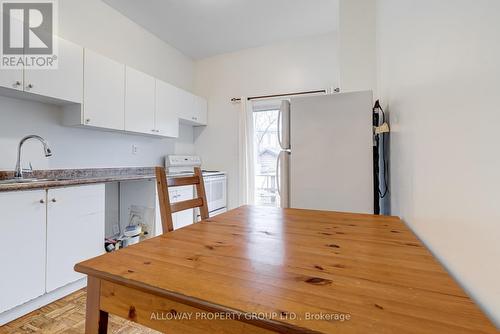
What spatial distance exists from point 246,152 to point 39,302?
2.62m

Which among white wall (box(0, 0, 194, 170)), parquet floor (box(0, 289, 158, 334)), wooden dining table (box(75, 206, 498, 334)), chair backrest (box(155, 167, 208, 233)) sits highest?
white wall (box(0, 0, 194, 170))

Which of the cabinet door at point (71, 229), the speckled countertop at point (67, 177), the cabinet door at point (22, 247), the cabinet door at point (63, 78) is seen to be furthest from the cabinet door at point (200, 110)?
the cabinet door at point (22, 247)

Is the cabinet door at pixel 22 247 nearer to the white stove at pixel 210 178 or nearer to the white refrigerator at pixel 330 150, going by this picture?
the white stove at pixel 210 178

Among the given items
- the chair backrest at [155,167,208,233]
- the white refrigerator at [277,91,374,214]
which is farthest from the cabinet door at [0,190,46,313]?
the white refrigerator at [277,91,374,214]

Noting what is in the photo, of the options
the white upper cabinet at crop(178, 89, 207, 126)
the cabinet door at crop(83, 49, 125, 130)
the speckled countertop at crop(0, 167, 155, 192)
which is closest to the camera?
the speckled countertop at crop(0, 167, 155, 192)

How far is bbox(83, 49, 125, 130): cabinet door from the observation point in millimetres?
2168

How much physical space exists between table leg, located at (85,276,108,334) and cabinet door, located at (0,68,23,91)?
6.04 ft

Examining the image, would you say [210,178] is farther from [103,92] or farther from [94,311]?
[94,311]

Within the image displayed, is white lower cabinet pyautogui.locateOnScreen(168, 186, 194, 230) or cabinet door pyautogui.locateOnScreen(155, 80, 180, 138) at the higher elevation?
cabinet door pyautogui.locateOnScreen(155, 80, 180, 138)

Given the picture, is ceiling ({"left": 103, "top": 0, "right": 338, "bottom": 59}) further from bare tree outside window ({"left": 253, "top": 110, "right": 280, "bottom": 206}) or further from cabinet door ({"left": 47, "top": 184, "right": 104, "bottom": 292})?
cabinet door ({"left": 47, "top": 184, "right": 104, "bottom": 292})

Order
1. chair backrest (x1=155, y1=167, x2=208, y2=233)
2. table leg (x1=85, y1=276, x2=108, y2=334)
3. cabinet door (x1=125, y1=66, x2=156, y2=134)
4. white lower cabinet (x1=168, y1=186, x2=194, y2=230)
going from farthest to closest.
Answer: white lower cabinet (x1=168, y1=186, x2=194, y2=230), cabinet door (x1=125, y1=66, x2=156, y2=134), chair backrest (x1=155, y1=167, x2=208, y2=233), table leg (x1=85, y1=276, x2=108, y2=334)

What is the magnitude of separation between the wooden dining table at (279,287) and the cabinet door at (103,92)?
1.91 metres

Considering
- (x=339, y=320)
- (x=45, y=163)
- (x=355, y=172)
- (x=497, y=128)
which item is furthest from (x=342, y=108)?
(x=45, y=163)

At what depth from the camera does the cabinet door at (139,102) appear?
2.57 m
